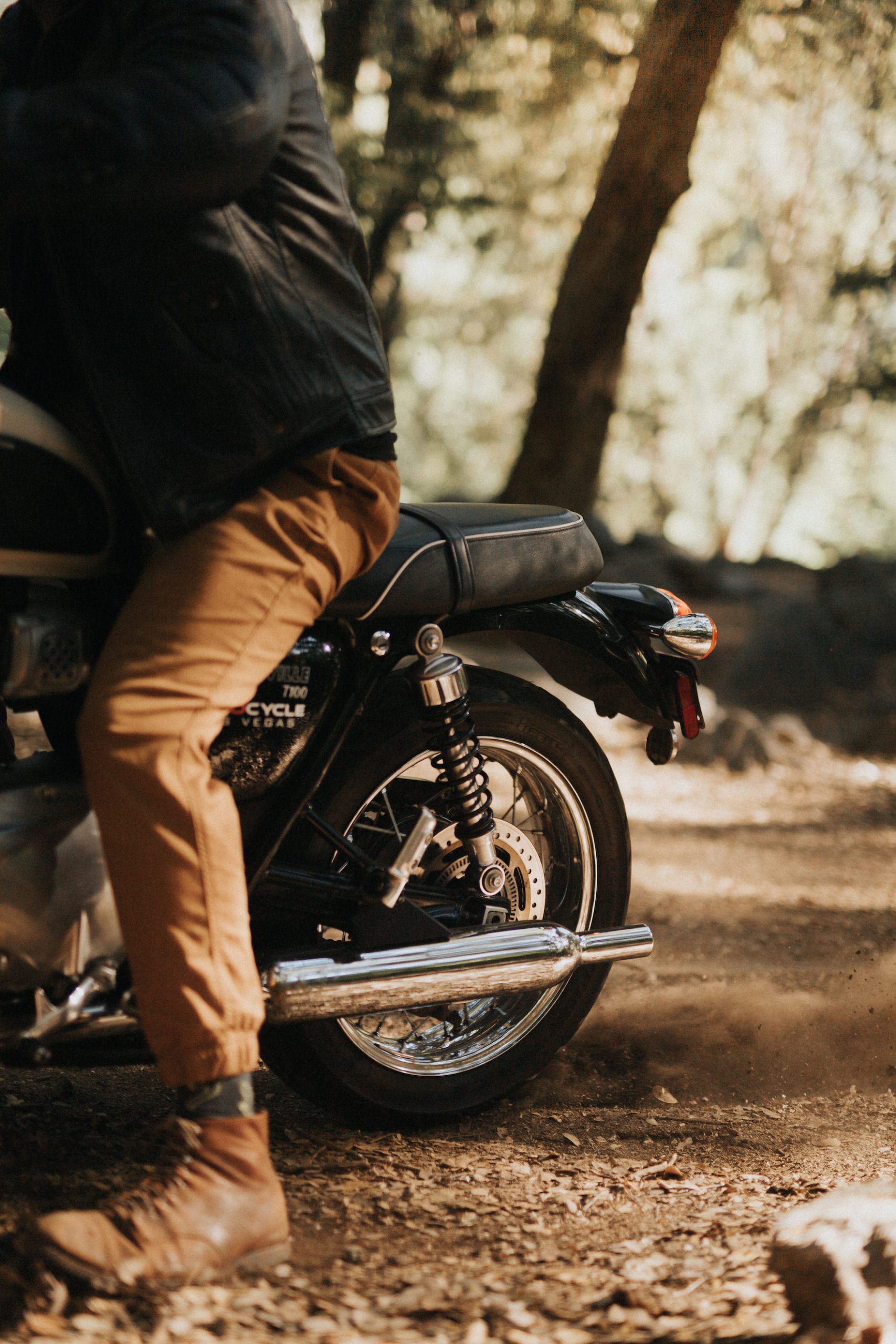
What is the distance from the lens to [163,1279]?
6.55ft

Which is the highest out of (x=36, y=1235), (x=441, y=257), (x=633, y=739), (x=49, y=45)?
(x=441, y=257)

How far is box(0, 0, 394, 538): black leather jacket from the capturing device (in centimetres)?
185

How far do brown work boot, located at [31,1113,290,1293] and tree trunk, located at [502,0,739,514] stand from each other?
14.9 feet

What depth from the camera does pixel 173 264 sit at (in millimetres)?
2043

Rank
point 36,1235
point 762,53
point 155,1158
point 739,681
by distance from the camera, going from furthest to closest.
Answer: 1. point 739,681
2. point 762,53
3. point 155,1158
4. point 36,1235

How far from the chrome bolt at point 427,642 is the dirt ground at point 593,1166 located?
3.53ft

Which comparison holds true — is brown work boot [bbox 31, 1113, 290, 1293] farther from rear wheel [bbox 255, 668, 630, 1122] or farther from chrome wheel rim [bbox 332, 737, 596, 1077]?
chrome wheel rim [bbox 332, 737, 596, 1077]

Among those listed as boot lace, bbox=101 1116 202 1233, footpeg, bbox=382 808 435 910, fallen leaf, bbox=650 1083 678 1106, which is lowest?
fallen leaf, bbox=650 1083 678 1106

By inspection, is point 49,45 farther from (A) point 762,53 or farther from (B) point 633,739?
(A) point 762,53

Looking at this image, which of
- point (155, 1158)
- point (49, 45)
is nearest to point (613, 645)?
point (155, 1158)

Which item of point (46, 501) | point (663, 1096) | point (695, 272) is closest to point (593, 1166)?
point (663, 1096)

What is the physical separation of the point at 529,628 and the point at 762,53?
6.71m

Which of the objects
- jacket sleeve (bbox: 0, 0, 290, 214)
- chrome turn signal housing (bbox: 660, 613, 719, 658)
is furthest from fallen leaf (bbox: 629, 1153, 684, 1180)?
jacket sleeve (bbox: 0, 0, 290, 214)

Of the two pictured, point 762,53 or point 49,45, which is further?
point 762,53
